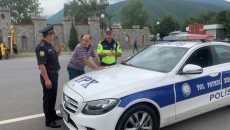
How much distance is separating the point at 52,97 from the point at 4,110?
1668 mm

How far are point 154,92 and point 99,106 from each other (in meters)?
0.82

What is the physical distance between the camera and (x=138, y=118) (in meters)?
2.59

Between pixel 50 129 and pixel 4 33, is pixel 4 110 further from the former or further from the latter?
pixel 4 33

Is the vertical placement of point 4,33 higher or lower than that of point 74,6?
lower

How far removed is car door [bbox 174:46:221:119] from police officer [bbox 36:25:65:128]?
2.14 meters

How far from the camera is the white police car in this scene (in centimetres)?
240

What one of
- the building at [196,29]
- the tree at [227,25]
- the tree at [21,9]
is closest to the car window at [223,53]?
the tree at [21,9]

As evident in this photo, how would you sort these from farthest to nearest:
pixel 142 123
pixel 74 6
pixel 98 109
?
pixel 74 6 < pixel 142 123 < pixel 98 109

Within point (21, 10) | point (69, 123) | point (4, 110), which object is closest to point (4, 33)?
point (21, 10)

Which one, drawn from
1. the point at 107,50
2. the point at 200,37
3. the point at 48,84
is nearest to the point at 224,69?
the point at 200,37

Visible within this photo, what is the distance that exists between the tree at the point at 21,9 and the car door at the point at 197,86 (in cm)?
4971

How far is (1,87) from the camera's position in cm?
636

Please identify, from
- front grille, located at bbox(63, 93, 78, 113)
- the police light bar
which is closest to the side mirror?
the police light bar

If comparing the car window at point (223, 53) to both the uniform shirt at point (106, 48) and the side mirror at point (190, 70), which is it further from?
the uniform shirt at point (106, 48)
